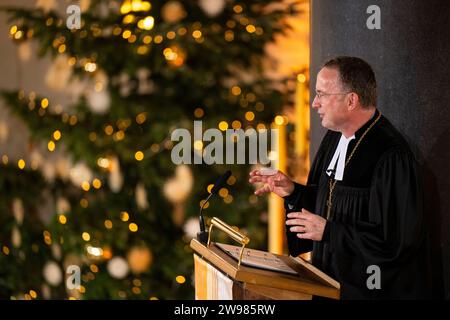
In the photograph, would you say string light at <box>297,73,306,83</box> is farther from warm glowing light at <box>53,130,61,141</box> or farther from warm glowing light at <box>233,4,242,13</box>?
warm glowing light at <box>53,130,61,141</box>

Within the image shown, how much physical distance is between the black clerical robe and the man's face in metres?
0.13

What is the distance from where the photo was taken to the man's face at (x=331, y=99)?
302 cm

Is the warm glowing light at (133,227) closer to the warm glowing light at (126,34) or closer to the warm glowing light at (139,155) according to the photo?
the warm glowing light at (139,155)

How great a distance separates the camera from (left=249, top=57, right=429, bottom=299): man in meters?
2.92

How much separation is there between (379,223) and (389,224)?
0.15 ft

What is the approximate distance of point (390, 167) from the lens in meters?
2.96

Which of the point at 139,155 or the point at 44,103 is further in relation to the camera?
the point at 44,103

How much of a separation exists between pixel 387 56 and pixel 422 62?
0.16 metres

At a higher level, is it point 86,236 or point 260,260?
point 260,260

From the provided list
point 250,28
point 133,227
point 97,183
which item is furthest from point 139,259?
point 250,28

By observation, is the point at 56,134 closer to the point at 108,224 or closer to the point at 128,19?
the point at 108,224

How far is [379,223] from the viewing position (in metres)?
2.96
